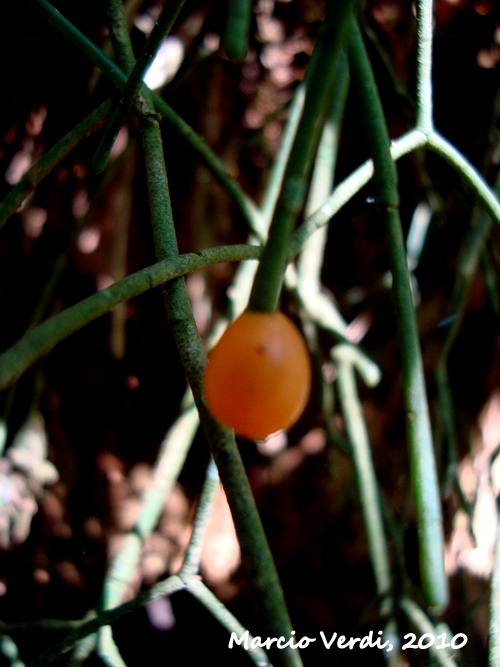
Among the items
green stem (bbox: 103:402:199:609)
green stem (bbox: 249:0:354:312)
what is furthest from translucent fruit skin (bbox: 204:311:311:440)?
green stem (bbox: 103:402:199:609)

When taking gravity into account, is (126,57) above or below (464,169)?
above

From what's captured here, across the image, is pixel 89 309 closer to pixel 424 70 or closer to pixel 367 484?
pixel 424 70

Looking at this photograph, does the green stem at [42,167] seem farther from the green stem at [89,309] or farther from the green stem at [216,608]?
the green stem at [216,608]

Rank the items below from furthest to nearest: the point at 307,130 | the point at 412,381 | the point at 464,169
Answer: the point at 464,169
the point at 412,381
the point at 307,130

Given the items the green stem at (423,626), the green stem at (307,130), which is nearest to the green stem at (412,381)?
the green stem at (307,130)

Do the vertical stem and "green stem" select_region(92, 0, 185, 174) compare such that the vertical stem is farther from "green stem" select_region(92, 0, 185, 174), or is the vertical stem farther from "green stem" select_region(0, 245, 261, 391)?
"green stem" select_region(92, 0, 185, 174)

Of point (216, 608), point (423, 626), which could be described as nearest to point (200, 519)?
point (216, 608)

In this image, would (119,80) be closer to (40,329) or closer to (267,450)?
(40,329)

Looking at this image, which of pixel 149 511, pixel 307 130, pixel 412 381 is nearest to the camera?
pixel 307 130
